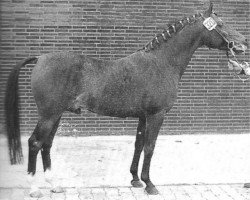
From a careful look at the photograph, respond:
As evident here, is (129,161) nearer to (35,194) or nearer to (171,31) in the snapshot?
(35,194)

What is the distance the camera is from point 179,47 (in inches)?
206

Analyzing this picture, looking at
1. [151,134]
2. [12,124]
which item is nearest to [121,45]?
[151,134]

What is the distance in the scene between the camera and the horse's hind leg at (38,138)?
4734 millimetres

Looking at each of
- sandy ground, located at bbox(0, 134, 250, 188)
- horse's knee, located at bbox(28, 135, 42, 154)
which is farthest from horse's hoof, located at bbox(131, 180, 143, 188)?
horse's knee, located at bbox(28, 135, 42, 154)

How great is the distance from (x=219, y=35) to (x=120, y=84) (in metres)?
1.41

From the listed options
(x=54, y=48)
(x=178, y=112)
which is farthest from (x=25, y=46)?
(x=178, y=112)

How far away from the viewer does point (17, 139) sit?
487cm

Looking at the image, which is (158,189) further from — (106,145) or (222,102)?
(222,102)

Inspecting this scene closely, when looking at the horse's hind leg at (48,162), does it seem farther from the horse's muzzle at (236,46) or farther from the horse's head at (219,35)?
the horse's muzzle at (236,46)

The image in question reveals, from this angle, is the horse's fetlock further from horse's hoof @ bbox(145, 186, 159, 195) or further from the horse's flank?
horse's hoof @ bbox(145, 186, 159, 195)

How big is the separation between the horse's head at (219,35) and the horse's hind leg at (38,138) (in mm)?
2139

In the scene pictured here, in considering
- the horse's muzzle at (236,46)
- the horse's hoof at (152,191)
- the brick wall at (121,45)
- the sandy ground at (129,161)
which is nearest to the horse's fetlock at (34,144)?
the sandy ground at (129,161)

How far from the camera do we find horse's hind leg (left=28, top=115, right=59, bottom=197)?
4734 mm

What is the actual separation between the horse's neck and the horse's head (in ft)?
0.37
